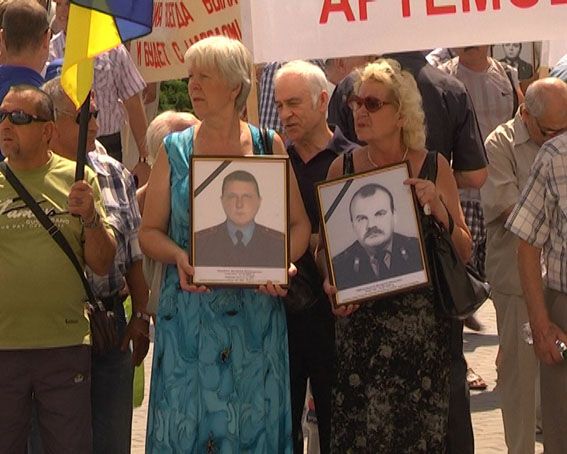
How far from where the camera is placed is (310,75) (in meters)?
7.20

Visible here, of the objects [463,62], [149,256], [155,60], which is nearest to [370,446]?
[149,256]

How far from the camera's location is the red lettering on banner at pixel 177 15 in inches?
336

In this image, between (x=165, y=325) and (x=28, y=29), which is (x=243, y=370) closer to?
(x=165, y=325)

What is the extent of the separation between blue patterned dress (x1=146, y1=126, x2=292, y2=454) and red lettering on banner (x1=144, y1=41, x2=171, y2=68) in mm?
2584

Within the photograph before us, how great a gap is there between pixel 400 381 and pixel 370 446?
0.28 m

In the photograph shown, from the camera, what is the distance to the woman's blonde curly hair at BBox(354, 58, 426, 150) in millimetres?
6527

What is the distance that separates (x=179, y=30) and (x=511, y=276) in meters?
2.10

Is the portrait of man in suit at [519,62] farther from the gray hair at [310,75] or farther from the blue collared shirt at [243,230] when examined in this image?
the blue collared shirt at [243,230]

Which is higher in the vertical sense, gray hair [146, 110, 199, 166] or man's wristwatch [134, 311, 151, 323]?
gray hair [146, 110, 199, 166]

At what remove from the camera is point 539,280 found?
6.79 metres

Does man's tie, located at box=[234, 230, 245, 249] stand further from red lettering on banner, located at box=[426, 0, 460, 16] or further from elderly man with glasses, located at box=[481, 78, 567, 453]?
elderly man with glasses, located at box=[481, 78, 567, 453]

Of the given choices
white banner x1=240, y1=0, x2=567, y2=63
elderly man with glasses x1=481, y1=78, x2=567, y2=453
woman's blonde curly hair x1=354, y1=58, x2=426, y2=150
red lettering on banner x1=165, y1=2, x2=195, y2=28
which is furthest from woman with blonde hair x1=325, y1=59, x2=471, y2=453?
red lettering on banner x1=165, y1=2, x2=195, y2=28

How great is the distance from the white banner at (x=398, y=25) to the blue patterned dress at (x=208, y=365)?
2.06 ft

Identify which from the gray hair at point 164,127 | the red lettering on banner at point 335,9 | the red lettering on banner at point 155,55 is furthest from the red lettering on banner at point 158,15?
the red lettering on banner at point 335,9
